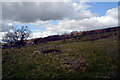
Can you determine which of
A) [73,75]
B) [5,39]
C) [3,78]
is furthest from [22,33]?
[73,75]

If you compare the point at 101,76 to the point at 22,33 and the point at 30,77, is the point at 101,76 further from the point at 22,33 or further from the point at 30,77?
the point at 22,33

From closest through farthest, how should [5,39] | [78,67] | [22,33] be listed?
[78,67], [22,33], [5,39]

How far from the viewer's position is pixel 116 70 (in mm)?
6809

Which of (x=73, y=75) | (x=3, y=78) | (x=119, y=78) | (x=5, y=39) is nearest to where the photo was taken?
(x=119, y=78)

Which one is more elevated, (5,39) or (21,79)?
(5,39)

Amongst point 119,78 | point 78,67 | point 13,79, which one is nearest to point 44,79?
point 13,79

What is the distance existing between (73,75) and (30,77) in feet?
10.8

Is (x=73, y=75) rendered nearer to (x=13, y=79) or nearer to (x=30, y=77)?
(x=30, y=77)

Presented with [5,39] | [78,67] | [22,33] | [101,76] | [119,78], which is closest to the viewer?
[119,78]

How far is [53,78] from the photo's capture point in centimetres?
657

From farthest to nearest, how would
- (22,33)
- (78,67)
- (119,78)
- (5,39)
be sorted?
1. (5,39)
2. (22,33)
3. (78,67)
4. (119,78)

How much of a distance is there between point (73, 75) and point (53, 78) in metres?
1.48

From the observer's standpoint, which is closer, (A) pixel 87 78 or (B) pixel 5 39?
(A) pixel 87 78

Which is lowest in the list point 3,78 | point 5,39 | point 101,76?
point 3,78
